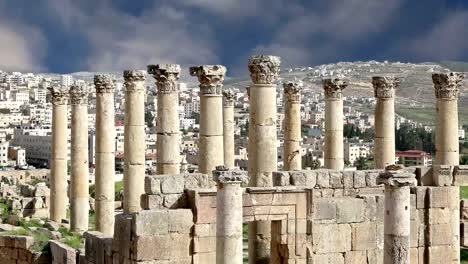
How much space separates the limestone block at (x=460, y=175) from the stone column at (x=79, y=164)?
47.2 feet

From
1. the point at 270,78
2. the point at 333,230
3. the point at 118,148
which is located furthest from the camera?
the point at 118,148

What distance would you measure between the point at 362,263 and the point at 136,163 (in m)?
9.99

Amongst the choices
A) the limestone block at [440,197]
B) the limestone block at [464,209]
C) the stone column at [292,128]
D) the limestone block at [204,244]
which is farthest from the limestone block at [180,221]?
the limestone block at [464,209]

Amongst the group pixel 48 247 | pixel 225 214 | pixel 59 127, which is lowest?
pixel 48 247

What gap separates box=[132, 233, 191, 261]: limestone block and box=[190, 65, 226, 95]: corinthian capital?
7428 mm

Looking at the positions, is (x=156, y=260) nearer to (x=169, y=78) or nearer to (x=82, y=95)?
(x=169, y=78)

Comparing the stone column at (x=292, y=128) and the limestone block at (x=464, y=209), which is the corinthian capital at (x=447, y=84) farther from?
the stone column at (x=292, y=128)

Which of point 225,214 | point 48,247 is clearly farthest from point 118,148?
point 225,214

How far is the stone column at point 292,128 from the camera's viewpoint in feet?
117

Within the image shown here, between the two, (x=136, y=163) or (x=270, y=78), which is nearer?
(x=270, y=78)

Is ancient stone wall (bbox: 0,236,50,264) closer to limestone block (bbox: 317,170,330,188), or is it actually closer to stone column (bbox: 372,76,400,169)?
limestone block (bbox: 317,170,330,188)

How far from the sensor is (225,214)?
739 inches

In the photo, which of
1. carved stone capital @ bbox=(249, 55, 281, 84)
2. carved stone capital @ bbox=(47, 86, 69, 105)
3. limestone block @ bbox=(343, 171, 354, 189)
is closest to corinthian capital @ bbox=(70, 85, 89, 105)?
carved stone capital @ bbox=(47, 86, 69, 105)

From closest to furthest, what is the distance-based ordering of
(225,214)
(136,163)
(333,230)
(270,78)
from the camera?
1. (225,214)
2. (333,230)
3. (270,78)
4. (136,163)
